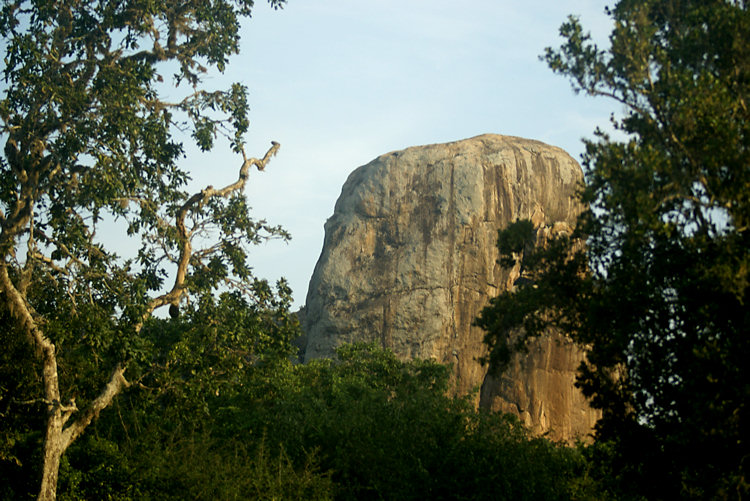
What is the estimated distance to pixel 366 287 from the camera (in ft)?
149

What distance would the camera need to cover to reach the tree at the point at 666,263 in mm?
11250

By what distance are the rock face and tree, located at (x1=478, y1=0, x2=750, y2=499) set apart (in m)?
29.1

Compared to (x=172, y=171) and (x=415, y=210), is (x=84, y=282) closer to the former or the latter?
(x=172, y=171)

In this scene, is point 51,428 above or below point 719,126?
below

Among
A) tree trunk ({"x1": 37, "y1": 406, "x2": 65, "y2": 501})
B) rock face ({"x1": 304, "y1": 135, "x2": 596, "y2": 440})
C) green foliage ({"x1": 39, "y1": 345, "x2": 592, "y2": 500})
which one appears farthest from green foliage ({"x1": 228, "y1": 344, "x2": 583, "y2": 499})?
rock face ({"x1": 304, "y1": 135, "x2": 596, "y2": 440})

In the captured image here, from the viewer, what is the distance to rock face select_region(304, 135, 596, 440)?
42875 millimetres

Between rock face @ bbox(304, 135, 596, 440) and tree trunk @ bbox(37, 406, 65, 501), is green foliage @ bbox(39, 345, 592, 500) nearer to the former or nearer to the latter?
tree trunk @ bbox(37, 406, 65, 501)

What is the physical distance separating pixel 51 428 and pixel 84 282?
2.81 meters

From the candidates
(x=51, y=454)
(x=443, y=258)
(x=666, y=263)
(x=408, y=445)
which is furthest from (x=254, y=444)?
(x=443, y=258)

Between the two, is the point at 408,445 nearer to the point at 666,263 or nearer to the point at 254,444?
the point at 254,444

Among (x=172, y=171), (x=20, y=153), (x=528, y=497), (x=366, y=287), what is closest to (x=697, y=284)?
(x=528, y=497)

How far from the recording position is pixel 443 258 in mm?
45062

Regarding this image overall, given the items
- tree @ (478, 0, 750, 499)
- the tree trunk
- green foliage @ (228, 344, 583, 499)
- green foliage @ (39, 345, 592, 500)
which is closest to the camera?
tree @ (478, 0, 750, 499)

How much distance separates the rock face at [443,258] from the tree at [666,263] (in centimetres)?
2905
